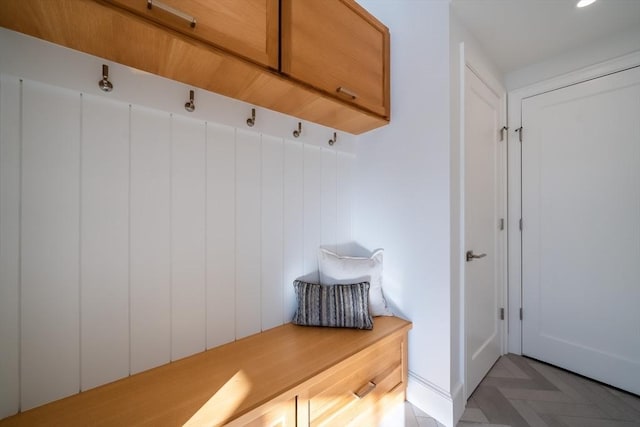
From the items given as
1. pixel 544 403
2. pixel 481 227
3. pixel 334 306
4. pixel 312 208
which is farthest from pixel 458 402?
pixel 312 208

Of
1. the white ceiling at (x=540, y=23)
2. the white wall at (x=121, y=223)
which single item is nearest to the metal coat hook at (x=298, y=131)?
the white wall at (x=121, y=223)

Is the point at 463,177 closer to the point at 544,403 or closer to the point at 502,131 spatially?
the point at 502,131

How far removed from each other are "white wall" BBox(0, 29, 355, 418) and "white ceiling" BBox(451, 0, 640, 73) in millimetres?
1256

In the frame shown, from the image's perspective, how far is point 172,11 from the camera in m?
0.73

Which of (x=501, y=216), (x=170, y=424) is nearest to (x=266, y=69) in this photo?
(x=170, y=424)

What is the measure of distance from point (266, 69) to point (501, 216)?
6.51ft

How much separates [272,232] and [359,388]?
0.90 metres

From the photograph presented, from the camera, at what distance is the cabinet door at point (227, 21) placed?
74 cm

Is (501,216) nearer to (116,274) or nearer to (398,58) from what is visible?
(398,58)

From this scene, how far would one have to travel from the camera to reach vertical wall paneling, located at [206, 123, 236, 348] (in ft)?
3.80

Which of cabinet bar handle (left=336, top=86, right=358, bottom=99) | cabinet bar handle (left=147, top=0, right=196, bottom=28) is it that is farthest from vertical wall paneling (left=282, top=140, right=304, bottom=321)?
cabinet bar handle (left=147, top=0, right=196, bottom=28)

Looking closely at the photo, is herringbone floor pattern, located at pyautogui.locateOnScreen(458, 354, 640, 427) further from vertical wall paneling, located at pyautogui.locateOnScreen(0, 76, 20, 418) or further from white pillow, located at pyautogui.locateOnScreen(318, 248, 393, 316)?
vertical wall paneling, located at pyautogui.locateOnScreen(0, 76, 20, 418)

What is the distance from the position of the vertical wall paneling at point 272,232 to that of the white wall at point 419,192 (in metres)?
0.67

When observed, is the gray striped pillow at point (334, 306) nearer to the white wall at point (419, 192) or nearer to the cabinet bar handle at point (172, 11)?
the white wall at point (419, 192)
